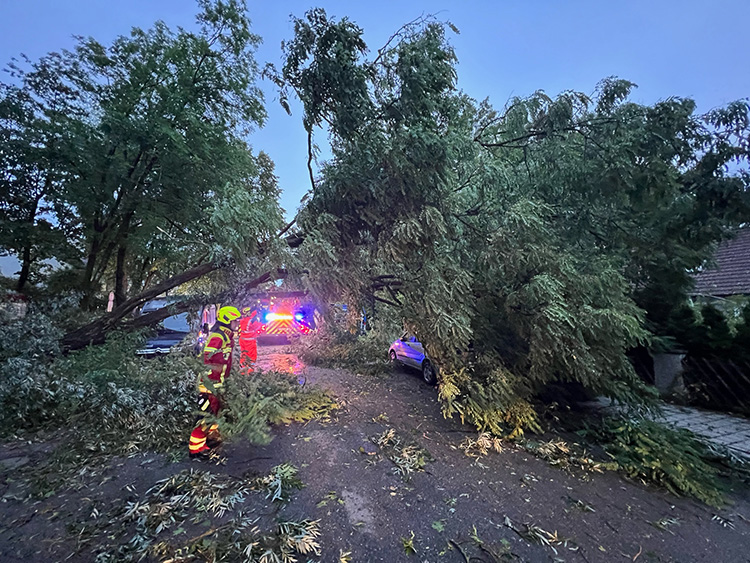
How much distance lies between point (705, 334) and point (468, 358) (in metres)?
5.48

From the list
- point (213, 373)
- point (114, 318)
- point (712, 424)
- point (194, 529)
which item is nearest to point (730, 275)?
point (712, 424)

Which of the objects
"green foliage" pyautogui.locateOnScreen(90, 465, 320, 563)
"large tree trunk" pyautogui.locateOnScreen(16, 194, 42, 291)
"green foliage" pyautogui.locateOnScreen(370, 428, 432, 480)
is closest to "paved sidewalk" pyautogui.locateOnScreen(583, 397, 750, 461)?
"green foliage" pyautogui.locateOnScreen(370, 428, 432, 480)

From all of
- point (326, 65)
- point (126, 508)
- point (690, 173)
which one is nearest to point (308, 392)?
point (126, 508)

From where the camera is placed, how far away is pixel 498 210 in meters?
5.01

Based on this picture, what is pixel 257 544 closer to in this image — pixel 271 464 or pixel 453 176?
pixel 271 464

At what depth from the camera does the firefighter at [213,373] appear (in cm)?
401

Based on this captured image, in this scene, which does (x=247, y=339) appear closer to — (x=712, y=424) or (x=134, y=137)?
(x=134, y=137)

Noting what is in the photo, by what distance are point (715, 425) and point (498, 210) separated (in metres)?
5.24

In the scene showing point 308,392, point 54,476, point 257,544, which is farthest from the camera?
point 308,392

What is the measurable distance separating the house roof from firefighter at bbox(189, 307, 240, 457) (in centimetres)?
1252

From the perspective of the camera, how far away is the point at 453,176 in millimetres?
5035

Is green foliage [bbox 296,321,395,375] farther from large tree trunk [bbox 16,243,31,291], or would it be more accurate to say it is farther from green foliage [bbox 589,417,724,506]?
large tree trunk [bbox 16,243,31,291]

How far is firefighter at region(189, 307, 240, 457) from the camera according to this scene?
13.2 feet

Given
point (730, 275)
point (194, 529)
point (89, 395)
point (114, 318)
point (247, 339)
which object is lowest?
point (194, 529)
